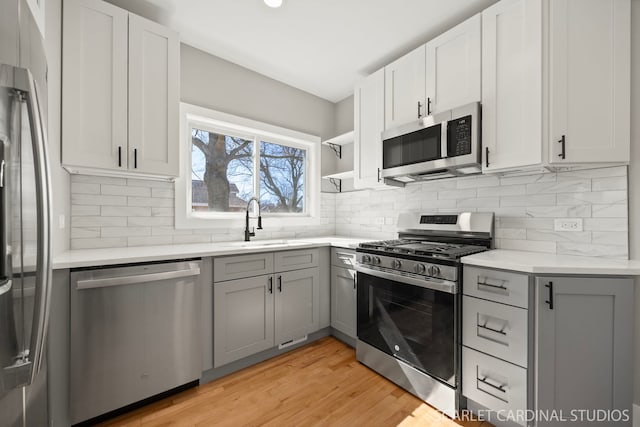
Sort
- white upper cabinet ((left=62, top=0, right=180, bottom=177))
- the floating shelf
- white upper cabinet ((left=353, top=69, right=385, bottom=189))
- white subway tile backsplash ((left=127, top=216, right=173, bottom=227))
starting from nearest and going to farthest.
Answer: white upper cabinet ((left=62, top=0, right=180, bottom=177))
white subway tile backsplash ((left=127, top=216, right=173, bottom=227))
white upper cabinet ((left=353, top=69, right=385, bottom=189))
the floating shelf

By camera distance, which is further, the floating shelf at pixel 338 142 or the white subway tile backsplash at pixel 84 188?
the floating shelf at pixel 338 142

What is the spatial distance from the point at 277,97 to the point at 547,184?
8.53 feet

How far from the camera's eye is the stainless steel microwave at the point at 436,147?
6.25ft

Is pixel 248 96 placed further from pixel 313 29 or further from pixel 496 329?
pixel 496 329

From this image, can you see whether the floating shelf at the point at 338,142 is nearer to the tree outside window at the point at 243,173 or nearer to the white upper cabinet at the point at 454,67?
the tree outside window at the point at 243,173

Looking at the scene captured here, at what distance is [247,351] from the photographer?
212 centimetres

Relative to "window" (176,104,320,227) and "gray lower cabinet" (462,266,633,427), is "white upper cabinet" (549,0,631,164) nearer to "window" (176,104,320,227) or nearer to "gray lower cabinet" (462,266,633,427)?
"gray lower cabinet" (462,266,633,427)

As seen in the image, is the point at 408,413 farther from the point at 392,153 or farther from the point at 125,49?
the point at 125,49

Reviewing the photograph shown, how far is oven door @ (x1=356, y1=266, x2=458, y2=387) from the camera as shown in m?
1.68

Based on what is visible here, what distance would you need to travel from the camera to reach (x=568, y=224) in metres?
1.78

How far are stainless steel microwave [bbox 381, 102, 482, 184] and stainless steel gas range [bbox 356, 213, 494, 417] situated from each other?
48cm

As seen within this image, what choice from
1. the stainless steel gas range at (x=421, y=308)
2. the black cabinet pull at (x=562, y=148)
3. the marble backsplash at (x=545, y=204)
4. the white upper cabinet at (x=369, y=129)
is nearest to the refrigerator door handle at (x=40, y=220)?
the stainless steel gas range at (x=421, y=308)

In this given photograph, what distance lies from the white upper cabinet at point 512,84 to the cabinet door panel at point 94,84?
2463 mm

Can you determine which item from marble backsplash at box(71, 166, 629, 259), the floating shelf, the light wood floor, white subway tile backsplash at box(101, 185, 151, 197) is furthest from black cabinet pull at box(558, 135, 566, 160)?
white subway tile backsplash at box(101, 185, 151, 197)
